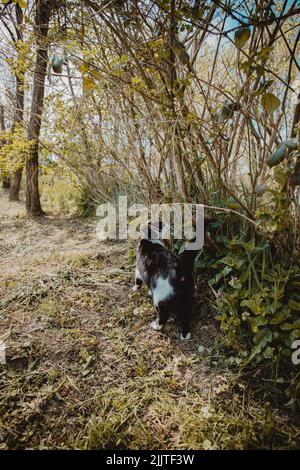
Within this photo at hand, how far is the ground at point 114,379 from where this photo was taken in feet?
3.72

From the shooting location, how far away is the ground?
3.72 ft

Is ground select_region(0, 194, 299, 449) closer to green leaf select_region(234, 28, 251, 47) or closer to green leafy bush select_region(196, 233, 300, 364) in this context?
green leafy bush select_region(196, 233, 300, 364)

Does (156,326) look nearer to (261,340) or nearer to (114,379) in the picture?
(114,379)

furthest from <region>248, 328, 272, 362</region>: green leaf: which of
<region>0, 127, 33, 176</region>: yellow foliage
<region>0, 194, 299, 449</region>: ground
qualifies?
<region>0, 127, 33, 176</region>: yellow foliage

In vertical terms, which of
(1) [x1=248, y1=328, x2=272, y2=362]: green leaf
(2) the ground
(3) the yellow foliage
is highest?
(3) the yellow foliage

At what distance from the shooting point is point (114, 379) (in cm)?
141

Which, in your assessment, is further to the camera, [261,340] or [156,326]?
[156,326]

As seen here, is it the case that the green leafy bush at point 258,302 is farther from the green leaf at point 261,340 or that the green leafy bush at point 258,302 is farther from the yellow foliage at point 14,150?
the yellow foliage at point 14,150

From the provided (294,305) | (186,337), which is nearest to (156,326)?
(186,337)

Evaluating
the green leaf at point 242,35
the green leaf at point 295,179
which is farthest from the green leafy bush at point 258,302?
the green leaf at point 242,35

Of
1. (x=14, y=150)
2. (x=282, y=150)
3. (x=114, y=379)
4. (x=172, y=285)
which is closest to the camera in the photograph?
(x=282, y=150)

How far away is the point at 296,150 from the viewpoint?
95 centimetres
